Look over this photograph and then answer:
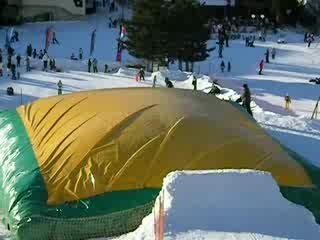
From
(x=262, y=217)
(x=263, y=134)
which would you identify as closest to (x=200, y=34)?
(x=263, y=134)

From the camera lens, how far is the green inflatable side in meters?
7.62

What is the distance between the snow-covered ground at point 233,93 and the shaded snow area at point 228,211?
0.4 inches

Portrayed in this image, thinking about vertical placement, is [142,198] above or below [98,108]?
below

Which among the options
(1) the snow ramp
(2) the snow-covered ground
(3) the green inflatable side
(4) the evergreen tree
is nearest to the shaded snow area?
(2) the snow-covered ground

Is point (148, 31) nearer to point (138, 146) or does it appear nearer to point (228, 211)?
point (138, 146)

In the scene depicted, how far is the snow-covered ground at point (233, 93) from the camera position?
275 inches

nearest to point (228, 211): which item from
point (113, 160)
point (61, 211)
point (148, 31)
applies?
point (113, 160)

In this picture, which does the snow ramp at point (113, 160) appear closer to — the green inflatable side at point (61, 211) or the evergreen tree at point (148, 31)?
the green inflatable side at point (61, 211)

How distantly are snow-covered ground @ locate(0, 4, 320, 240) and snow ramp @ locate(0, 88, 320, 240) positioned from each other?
0.84 m

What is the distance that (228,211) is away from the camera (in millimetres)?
7109

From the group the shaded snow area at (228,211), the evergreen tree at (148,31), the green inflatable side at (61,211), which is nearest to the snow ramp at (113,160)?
the green inflatable side at (61,211)

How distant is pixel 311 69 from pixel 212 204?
29502mm

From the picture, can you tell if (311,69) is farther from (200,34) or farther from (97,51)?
(97,51)

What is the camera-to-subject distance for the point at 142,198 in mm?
8023
